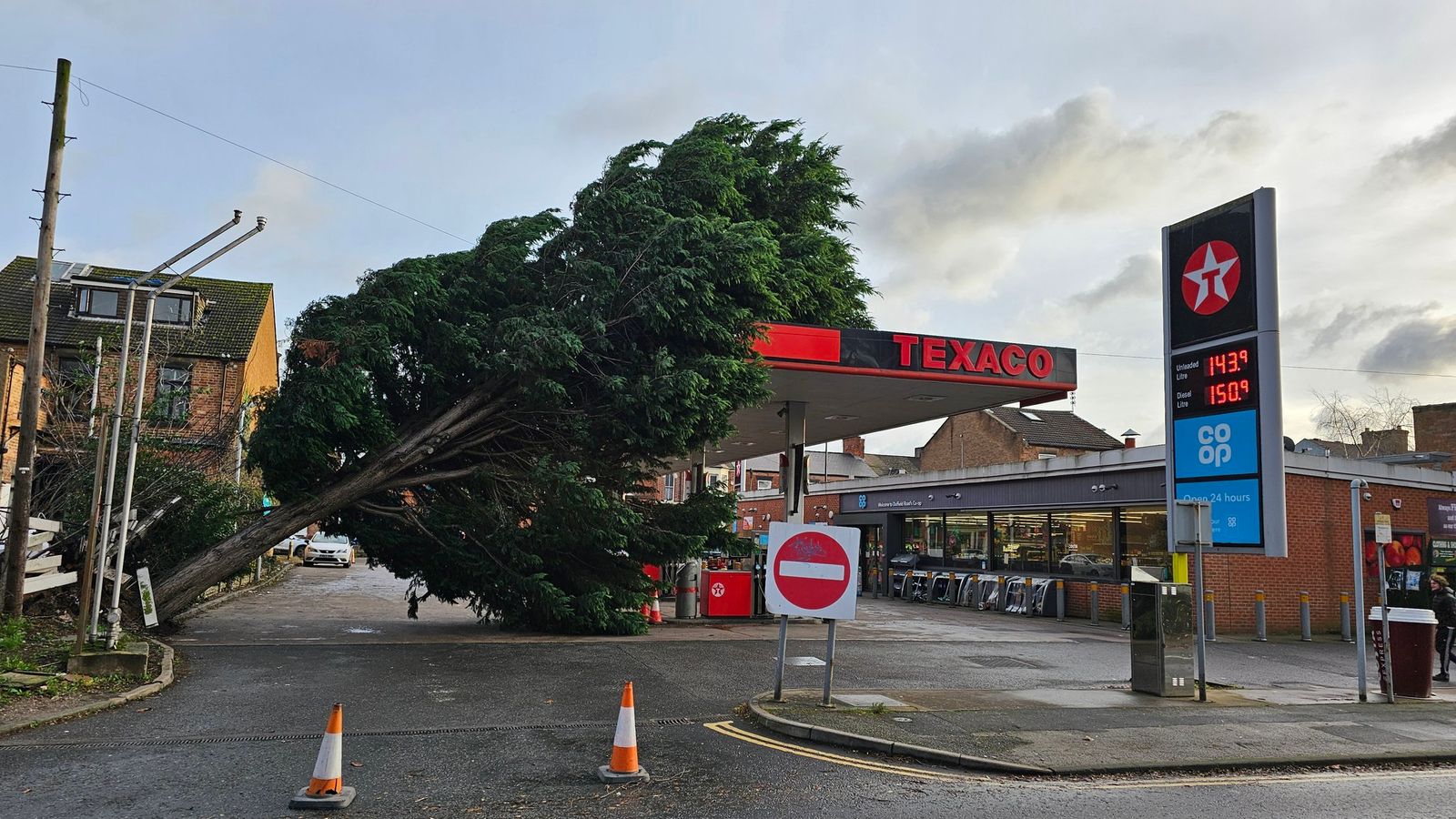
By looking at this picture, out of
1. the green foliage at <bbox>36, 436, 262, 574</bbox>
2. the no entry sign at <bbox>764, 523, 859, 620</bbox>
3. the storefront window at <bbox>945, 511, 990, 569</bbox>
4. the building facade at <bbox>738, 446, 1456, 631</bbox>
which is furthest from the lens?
the storefront window at <bbox>945, 511, 990, 569</bbox>

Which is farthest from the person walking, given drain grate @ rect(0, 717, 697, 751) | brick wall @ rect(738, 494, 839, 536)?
brick wall @ rect(738, 494, 839, 536)

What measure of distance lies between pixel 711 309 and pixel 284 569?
86.6 feet

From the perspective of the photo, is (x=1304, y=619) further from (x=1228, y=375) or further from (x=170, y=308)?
(x=170, y=308)

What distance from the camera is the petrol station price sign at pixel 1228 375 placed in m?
11.1

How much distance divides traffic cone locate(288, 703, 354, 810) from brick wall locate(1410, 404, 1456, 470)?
38.7m

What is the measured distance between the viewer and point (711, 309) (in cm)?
1534

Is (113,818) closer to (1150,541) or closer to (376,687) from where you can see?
(376,687)

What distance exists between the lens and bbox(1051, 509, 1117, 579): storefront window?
2394 centimetres

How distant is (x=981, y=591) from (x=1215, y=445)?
51.7 ft

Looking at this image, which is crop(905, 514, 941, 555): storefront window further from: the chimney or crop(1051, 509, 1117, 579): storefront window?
the chimney

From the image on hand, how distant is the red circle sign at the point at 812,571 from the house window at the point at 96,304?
31.7 meters

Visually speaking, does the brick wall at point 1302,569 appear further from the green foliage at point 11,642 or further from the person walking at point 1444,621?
the green foliage at point 11,642

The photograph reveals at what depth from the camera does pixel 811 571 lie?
379 inches

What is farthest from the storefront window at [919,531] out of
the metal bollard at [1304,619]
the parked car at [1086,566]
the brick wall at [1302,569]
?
the metal bollard at [1304,619]
